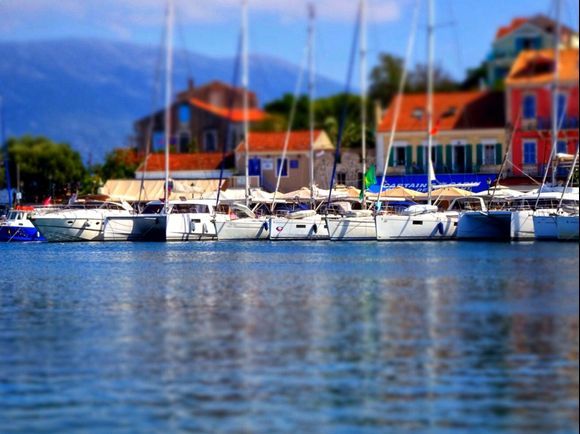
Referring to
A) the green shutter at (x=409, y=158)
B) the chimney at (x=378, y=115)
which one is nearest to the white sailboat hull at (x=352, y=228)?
the chimney at (x=378, y=115)

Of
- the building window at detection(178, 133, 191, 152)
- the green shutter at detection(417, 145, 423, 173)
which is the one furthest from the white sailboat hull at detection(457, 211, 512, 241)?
the building window at detection(178, 133, 191, 152)

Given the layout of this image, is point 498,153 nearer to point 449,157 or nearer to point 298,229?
point 449,157

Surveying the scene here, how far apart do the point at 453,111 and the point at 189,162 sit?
2357 centimetres

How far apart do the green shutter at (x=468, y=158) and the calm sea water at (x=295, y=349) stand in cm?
3291

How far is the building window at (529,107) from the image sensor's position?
74.9 m

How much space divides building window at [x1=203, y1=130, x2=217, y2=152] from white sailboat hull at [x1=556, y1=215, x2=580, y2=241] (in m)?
64.6

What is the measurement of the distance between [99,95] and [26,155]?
7.85 m

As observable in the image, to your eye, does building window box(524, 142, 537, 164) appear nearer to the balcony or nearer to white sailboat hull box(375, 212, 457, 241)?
the balcony

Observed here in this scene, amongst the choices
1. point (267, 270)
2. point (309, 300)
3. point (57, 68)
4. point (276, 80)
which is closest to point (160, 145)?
point (57, 68)

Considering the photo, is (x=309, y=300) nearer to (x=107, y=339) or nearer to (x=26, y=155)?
(x=107, y=339)

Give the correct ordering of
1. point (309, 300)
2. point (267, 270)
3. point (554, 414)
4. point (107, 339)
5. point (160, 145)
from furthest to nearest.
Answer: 1. point (160, 145)
2. point (267, 270)
3. point (309, 300)
4. point (107, 339)
5. point (554, 414)

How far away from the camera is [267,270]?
Result: 162 feet

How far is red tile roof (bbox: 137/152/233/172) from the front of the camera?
92738 mm

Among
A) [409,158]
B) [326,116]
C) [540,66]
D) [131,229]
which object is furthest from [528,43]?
[326,116]
